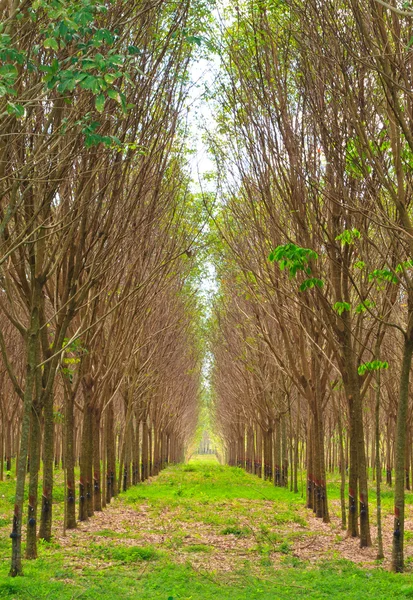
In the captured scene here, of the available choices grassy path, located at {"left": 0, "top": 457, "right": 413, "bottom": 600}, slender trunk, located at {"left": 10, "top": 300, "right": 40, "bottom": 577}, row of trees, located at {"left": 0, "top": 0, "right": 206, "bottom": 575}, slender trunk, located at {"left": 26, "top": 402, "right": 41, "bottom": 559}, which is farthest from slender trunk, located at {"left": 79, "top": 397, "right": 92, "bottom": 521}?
slender trunk, located at {"left": 10, "top": 300, "right": 40, "bottom": 577}

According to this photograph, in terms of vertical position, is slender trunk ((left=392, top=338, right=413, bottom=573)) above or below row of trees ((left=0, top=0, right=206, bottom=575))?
below

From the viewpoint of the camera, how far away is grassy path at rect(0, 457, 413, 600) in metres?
7.80

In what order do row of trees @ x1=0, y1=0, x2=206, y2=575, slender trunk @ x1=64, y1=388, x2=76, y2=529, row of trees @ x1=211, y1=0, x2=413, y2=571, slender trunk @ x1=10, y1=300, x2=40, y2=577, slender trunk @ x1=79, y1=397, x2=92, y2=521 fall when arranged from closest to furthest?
row of trees @ x1=0, y1=0, x2=206, y2=575, row of trees @ x1=211, y1=0, x2=413, y2=571, slender trunk @ x1=10, y1=300, x2=40, y2=577, slender trunk @ x1=64, y1=388, x2=76, y2=529, slender trunk @ x1=79, y1=397, x2=92, y2=521

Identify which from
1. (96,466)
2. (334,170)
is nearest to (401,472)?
(334,170)

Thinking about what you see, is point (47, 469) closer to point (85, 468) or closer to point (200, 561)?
point (200, 561)

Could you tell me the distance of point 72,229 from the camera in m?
9.45

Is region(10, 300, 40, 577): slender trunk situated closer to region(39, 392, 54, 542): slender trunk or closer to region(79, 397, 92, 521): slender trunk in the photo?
region(39, 392, 54, 542): slender trunk

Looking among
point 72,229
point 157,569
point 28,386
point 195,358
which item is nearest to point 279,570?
point 157,569

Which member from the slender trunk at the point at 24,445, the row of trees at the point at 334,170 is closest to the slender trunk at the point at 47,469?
the slender trunk at the point at 24,445

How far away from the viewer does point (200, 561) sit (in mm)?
10406

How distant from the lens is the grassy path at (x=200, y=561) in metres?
7.80

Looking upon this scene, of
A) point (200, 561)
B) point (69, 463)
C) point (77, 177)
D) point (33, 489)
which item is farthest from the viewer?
point (69, 463)

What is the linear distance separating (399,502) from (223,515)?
28.2ft

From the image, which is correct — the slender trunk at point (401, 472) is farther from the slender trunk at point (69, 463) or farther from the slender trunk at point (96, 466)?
the slender trunk at point (96, 466)
